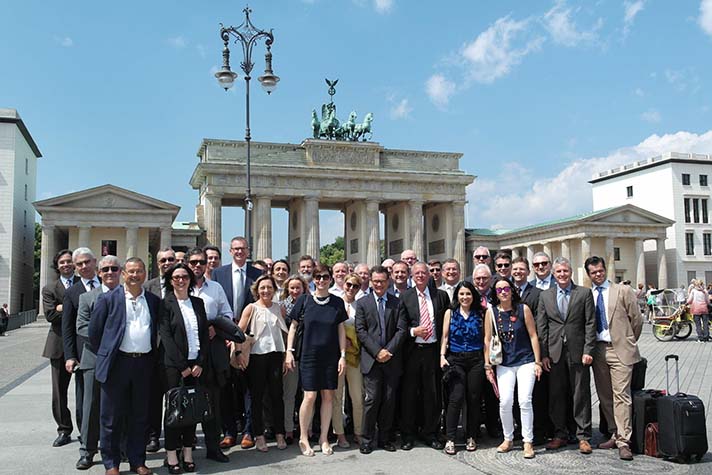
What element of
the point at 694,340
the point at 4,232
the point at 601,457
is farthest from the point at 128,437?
the point at 4,232

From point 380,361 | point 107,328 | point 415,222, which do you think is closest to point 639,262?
A: point 415,222

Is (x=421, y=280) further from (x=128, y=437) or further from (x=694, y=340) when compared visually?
(x=694, y=340)

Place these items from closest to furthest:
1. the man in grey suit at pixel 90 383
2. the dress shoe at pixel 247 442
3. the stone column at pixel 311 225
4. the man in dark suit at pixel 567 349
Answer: the man in grey suit at pixel 90 383 → the man in dark suit at pixel 567 349 → the dress shoe at pixel 247 442 → the stone column at pixel 311 225

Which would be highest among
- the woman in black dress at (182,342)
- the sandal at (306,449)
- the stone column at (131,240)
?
the stone column at (131,240)

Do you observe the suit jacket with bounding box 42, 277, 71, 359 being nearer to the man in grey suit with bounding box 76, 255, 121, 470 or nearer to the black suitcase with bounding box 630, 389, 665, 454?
the man in grey suit with bounding box 76, 255, 121, 470

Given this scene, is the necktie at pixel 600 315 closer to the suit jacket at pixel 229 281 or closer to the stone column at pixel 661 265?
the suit jacket at pixel 229 281

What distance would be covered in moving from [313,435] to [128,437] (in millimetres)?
2495

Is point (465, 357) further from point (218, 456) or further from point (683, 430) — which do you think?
point (218, 456)

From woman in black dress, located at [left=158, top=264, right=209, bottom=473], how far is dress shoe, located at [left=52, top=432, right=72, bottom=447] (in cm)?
167

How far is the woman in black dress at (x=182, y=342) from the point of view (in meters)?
6.82

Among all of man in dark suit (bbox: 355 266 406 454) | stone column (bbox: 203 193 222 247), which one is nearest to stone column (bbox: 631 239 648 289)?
stone column (bbox: 203 193 222 247)

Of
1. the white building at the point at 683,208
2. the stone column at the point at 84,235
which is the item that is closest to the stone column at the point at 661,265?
the white building at the point at 683,208

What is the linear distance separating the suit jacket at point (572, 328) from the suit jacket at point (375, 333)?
5.57 ft

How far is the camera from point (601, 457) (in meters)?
7.19
